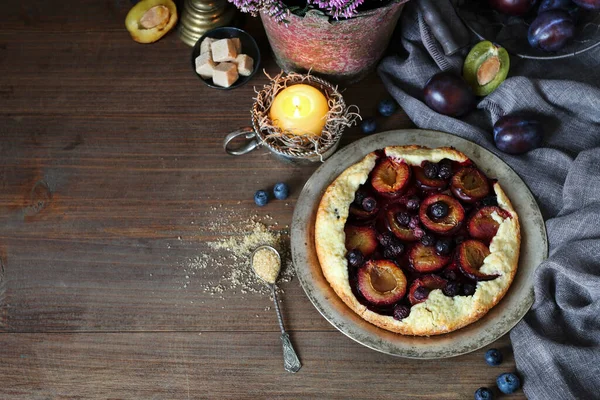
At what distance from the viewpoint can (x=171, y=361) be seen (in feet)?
4.58

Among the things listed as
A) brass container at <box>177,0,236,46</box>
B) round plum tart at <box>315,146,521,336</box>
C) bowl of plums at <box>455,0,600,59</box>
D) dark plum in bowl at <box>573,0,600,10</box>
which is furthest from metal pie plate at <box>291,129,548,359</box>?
brass container at <box>177,0,236,46</box>

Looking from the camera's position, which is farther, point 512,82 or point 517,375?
point 512,82

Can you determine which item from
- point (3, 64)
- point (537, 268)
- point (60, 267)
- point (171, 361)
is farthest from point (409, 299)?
point (3, 64)

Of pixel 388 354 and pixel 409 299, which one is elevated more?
pixel 409 299

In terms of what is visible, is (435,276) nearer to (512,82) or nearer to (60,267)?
(512,82)

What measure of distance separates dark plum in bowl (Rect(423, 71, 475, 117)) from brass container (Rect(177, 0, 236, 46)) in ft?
1.98

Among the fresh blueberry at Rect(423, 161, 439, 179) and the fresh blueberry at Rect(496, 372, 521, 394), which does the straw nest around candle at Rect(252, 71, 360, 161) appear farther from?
the fresh blueberry at Rect(496, 372, 521, 394)

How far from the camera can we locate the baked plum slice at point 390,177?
141cm

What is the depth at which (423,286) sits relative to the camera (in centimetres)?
131

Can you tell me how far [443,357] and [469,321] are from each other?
0.09 metres

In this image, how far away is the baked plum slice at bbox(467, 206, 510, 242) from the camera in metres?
1.37

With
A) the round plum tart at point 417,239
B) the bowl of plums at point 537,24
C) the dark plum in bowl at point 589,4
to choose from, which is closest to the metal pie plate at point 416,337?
the round plum tart at point 417,239

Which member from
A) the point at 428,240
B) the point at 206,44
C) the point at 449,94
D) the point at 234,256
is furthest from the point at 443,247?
the point at 206,44

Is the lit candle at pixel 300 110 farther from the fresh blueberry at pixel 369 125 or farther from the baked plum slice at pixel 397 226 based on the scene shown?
the baked plum slice at pixel 397 226
